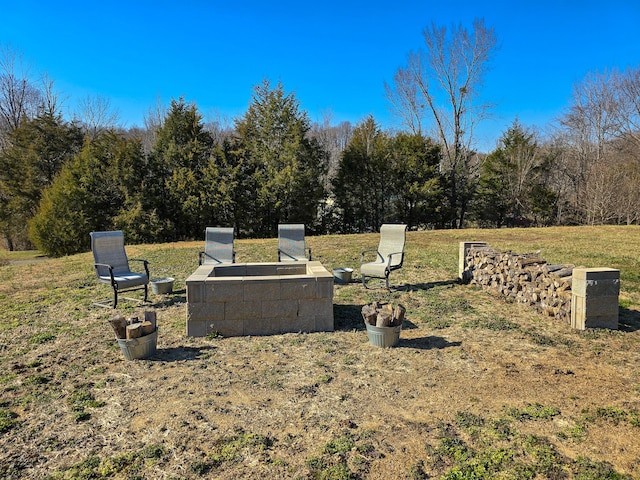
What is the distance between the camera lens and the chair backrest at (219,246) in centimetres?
697

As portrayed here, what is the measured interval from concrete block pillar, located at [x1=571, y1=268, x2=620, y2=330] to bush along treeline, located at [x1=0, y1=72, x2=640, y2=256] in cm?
1308

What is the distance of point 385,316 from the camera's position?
12.6 feet

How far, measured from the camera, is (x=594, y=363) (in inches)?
138

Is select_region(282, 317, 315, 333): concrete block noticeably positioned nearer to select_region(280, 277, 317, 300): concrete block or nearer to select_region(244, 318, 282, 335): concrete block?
select_region(244, 318, 282, 335): concrete block

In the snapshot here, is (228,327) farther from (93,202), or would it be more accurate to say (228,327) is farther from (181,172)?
(93,202)

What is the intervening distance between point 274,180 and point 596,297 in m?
13.5

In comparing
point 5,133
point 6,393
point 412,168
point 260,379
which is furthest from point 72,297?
point 5,133

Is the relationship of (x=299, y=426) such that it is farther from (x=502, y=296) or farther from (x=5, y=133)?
(x=5, y=133)

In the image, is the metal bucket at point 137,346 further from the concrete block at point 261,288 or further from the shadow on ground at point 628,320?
the shadow on ground at point 628,320

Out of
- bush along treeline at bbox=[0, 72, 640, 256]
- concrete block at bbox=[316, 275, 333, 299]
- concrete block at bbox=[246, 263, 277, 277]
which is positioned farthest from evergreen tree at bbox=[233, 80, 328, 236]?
concrete block at bbox=[316, 275, 333, 299]

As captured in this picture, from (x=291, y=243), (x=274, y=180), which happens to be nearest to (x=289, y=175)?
(x=274, y=180)

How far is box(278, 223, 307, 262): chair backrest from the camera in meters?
7.10

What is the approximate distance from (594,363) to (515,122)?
68.2 feet

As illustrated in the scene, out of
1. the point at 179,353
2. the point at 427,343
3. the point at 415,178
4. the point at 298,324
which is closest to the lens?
the point at 179,353
